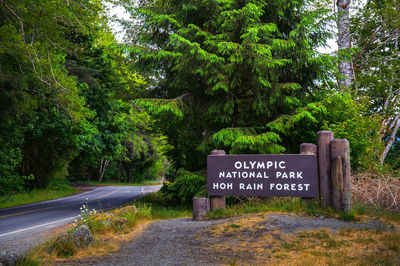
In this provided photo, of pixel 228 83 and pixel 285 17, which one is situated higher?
pixel 285 17

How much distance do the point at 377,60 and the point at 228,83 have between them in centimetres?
1041

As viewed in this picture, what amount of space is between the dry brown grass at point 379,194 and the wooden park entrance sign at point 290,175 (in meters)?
1.36

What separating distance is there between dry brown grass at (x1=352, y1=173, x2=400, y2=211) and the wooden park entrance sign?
4.45 ft

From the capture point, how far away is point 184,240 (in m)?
6.53

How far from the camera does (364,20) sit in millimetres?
18766

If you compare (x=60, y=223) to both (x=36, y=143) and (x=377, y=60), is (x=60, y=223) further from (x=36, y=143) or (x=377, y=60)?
(x=377, y=60)

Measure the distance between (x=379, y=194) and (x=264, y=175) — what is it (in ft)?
10.8

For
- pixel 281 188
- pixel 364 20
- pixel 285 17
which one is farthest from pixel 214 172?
pixel 364 20

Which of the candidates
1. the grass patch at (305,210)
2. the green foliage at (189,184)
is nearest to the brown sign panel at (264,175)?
the grass patch at (305,210)

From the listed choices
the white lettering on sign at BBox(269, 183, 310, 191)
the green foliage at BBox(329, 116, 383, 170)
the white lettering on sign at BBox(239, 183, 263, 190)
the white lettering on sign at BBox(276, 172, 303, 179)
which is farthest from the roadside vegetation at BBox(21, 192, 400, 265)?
the green foliage at BBox(329, 116, 383, 170)

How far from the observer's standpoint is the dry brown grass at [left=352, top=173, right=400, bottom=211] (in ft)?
27.4

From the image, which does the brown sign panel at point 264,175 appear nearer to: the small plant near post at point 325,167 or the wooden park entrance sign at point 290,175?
the wooden park entrance sign at point 290,175

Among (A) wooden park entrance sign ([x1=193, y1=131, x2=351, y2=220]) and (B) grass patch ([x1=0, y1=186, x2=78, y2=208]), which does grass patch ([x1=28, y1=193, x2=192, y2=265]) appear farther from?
(B) grass patch ([x1=0, y1=186, x2=78, y2=208])

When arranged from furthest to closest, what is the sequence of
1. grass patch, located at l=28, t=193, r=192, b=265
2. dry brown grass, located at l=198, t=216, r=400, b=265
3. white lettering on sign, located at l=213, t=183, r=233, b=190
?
white lettering on sign, located at l=213, t=183, r=233, b=190
grass patch, located at l=28, t=193, r=192, b=265
dry brown grass, located at l=198, t=216, r=400, b=265
